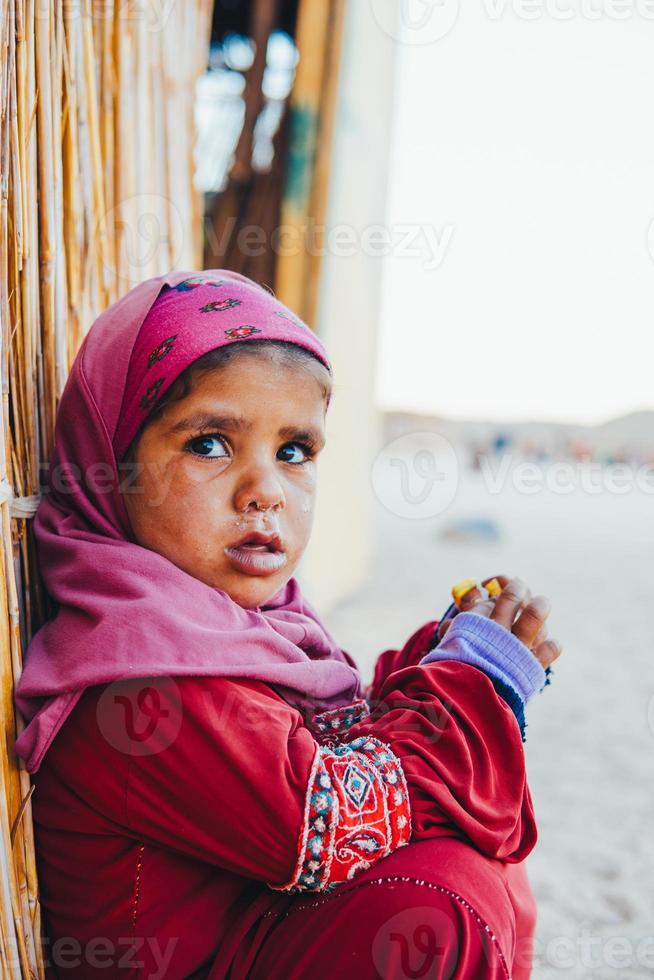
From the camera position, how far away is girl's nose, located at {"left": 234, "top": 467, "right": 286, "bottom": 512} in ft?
3.58

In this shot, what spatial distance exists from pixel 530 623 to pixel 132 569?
564 millimetres

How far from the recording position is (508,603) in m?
1.23

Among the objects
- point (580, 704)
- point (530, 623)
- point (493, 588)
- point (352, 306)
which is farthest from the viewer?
point (352, 306)

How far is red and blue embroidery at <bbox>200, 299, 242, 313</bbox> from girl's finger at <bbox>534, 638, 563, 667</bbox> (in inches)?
25.9

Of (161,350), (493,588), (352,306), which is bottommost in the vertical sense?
(352,306)

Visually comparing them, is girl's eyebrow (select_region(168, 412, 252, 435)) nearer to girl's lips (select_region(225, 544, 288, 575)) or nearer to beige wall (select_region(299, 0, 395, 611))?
girl's lips (select_region(225, 544, 288, 575))

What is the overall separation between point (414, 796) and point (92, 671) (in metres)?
0.42

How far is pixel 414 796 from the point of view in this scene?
103 cm

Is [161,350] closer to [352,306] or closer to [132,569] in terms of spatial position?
[132,569]

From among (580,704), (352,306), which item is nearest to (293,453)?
(580,704)

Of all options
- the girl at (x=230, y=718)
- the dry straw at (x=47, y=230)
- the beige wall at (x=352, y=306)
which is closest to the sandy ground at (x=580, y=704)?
the beige wall at (x=352, y=306)

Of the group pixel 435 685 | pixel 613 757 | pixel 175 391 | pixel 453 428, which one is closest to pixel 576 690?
pixel 613 757

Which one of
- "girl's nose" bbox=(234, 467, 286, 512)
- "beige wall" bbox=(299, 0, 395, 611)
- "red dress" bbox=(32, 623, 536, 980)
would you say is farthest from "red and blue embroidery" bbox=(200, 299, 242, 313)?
"beige wall" bbox=(299, 0, 395, 611)

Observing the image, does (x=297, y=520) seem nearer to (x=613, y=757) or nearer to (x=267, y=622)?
(x=267, y=622)
